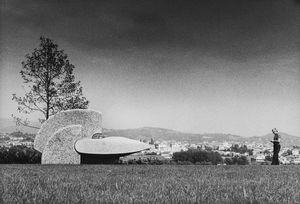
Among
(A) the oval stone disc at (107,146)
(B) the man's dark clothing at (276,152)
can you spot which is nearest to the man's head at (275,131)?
(B) the man's dark clothing at (276,152)

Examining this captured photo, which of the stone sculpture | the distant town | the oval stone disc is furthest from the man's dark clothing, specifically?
the stone sculpture

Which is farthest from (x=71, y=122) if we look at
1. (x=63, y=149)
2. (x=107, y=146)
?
(x=107, y=146)

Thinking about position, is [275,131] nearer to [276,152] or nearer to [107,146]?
[276,152]

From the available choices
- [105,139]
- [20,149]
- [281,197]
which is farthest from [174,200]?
[20,149]

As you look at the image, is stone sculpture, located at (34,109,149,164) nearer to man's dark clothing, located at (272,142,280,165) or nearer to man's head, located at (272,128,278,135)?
man's dark clothing, located at (272,142,280,165)

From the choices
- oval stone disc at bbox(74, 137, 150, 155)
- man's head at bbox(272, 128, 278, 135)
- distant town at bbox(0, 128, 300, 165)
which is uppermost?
man's head at bbox(272, 128, 278, 135)

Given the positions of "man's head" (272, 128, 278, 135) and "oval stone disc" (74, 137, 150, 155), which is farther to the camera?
"man's head" (272, 128, 278, 135)

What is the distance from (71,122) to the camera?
19453 millimetres

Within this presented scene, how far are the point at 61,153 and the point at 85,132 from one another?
165 cm

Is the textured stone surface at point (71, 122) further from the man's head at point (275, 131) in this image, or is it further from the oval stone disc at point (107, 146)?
the man's head at point (275, 131)

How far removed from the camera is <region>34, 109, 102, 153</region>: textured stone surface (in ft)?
63.8

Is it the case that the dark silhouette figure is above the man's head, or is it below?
below

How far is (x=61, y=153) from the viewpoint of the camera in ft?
61.7

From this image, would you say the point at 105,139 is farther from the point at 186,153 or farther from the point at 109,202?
the point at 109,202
